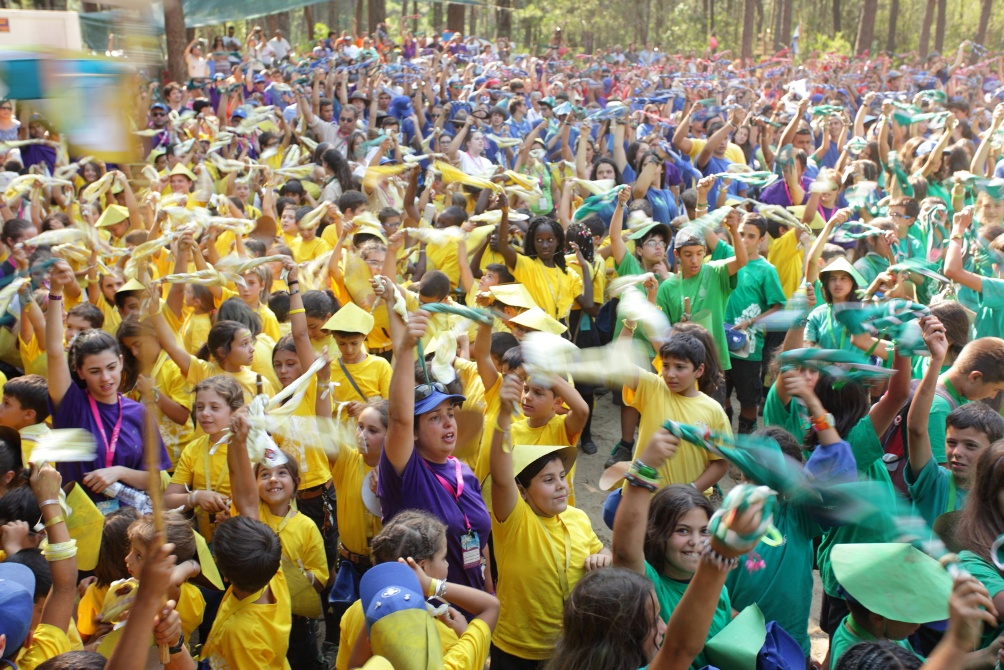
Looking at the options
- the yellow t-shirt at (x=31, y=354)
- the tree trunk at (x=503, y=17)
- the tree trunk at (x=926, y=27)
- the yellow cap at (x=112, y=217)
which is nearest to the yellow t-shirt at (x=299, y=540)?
the yellow t-shirt at (x=31, y=354)

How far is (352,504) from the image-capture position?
4020 mm

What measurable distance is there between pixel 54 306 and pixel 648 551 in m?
3.09

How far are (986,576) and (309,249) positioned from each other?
549cm

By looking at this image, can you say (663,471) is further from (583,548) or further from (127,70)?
(127,70)

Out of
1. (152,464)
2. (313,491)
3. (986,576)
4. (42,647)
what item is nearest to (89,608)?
(42,647)

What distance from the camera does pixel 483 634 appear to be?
295 cm

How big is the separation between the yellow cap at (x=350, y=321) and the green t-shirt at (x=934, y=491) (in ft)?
9.11

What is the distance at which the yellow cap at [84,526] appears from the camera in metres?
3.46

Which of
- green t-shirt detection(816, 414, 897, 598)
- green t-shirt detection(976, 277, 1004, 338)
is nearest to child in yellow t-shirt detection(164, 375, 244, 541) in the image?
green t-shirt detection(816, 414, 897, 598)

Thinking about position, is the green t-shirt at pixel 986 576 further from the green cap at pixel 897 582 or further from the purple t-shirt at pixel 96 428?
the purple t-shirt at pixel 96 428

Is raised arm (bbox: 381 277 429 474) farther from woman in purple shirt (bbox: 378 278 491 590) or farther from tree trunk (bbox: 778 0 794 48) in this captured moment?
tree trunk (bbox: 778 0 794 48)

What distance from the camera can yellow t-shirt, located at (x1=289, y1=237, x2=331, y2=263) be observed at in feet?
23.3

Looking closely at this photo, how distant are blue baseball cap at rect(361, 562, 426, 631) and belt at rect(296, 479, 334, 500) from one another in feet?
6.75

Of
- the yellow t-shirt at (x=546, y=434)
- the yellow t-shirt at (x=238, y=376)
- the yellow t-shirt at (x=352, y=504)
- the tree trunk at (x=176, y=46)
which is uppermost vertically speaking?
the tree trunk at (x=176, y=46)
